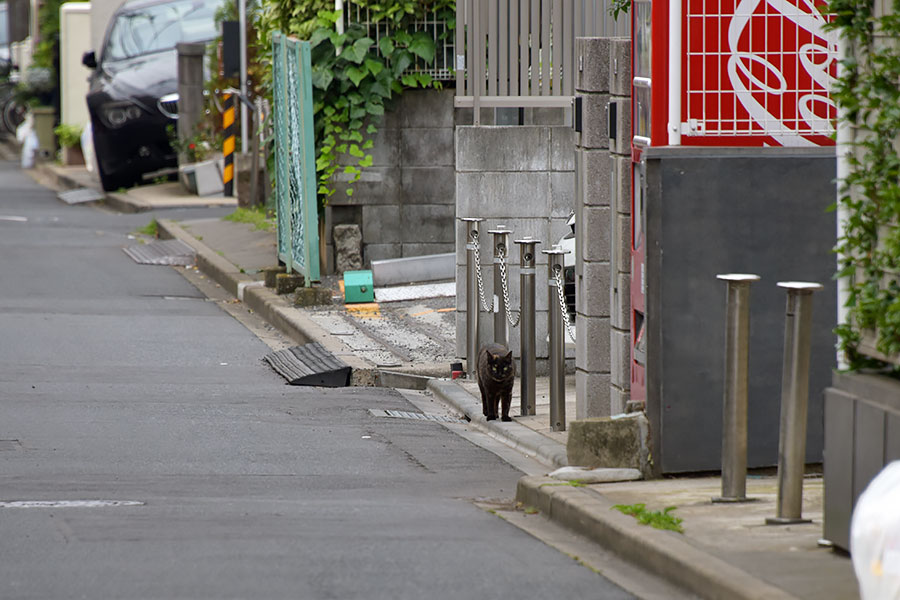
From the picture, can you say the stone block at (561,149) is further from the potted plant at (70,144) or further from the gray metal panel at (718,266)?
the potted plant at (70,144)

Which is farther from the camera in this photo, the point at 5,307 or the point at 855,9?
the point at 5,307

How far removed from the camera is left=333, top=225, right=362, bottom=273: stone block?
52.3ft

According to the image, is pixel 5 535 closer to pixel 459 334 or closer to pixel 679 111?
pixel 679 111

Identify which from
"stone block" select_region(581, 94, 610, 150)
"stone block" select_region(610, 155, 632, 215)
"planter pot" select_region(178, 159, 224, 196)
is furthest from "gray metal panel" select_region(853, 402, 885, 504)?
"planter pot" select_region(178, 159, 224, 196)

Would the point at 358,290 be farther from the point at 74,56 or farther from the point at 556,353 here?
the point at 74,56

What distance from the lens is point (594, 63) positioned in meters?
8.44

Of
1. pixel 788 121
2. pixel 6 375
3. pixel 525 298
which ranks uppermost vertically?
pixel 788 121

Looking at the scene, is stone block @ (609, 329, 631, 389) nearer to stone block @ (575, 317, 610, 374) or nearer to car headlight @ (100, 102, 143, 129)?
stone block @ (575, 317, 610, 374)

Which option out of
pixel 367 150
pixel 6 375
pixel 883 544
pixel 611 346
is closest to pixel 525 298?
pixel 611 346

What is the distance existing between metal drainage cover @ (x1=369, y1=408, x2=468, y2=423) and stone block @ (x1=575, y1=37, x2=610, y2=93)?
2.69 meters

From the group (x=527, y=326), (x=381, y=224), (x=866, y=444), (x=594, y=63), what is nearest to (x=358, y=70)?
(x=381, y=224)

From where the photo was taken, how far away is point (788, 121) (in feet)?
25.1

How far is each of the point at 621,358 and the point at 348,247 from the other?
7.98 m

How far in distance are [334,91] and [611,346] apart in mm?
7766
